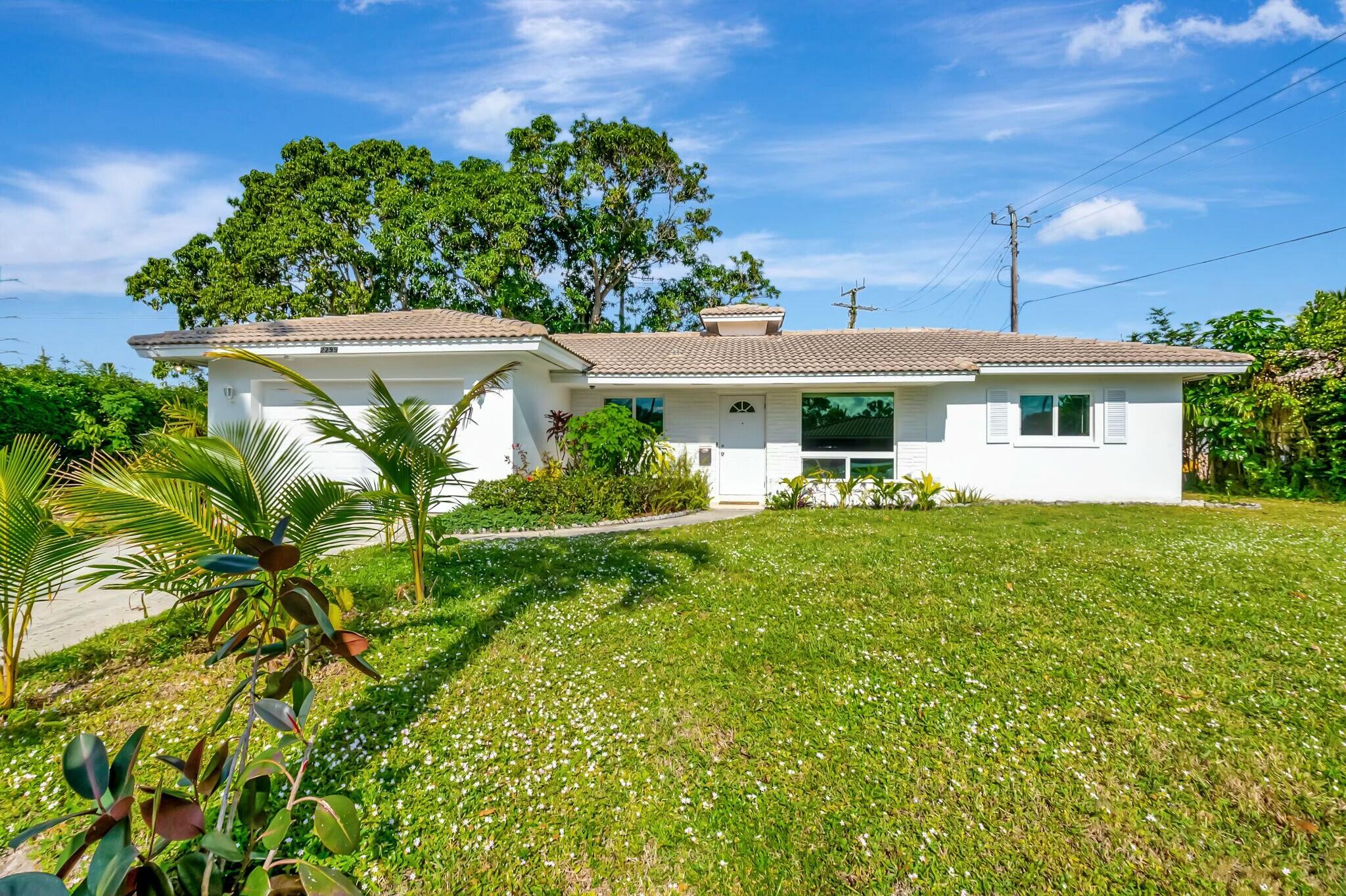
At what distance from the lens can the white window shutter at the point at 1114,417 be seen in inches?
527

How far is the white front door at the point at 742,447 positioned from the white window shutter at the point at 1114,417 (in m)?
7.60

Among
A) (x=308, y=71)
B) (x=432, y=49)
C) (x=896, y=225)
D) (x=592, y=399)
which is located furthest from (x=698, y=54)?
(x=896, y=225)

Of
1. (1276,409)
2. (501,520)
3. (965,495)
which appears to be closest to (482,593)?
(501,520)

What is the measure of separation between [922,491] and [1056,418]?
3681 mm

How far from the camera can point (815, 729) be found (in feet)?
12.9

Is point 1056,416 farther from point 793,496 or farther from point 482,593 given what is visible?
point 482,593

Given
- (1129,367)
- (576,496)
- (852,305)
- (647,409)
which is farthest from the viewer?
(852,305)

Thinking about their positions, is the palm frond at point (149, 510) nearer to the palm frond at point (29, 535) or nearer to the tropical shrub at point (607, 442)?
the palm frond at point (29, 535)

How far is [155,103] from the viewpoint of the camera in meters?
11.0

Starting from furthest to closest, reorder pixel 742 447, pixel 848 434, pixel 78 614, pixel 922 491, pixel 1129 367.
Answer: pixel 742 447 < pixel 848 434 < pixel 922 491 < pixel 1129 367 < pixel 78 614

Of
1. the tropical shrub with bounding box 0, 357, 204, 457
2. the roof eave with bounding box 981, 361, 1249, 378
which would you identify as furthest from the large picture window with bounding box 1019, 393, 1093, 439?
the tropical shrub with bounding box 0, 357, 204, 457

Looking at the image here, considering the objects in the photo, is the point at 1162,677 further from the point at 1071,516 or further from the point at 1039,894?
the point at 1071,516

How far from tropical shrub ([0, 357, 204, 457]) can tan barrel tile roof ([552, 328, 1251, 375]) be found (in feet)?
30.8

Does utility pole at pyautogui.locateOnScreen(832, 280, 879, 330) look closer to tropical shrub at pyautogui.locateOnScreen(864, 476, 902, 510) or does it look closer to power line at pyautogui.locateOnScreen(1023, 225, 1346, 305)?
power line at pyautogui.locateOnScreen(1023, 225, 1346, 305)
